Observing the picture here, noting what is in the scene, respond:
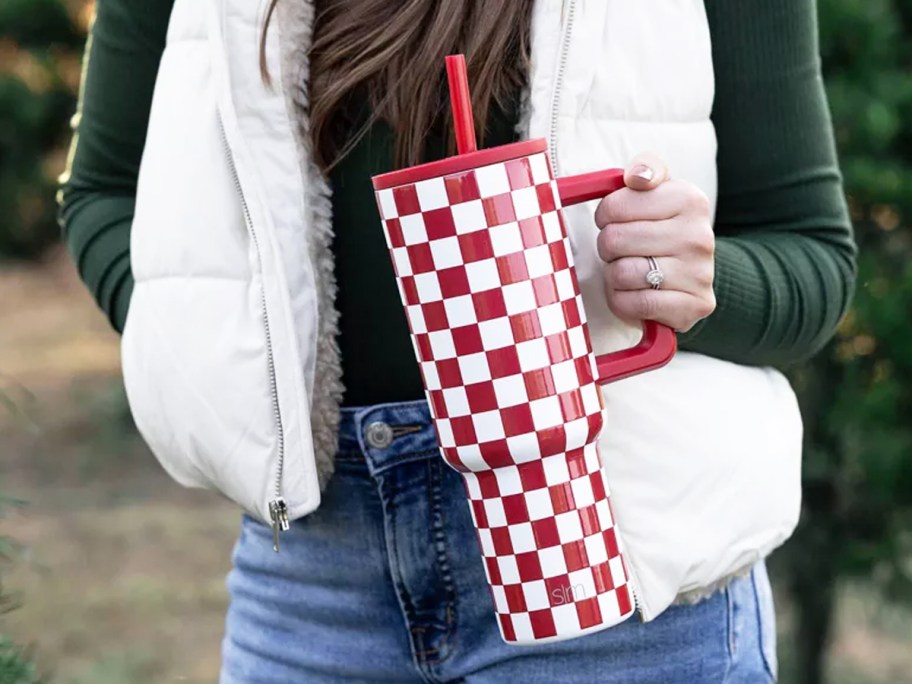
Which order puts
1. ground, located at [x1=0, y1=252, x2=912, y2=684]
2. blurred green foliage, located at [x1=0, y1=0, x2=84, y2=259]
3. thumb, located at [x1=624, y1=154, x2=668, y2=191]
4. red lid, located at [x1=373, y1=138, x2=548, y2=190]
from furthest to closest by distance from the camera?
blurred green foliage, located at [x1=0, y1=0, x2=84, y2=259] < ground, located at [x1=0, y1=252, x2=912, y2=684] < thumb, located at [x1=624, y1=154, x2=668, y2=191] < red lid, located at [x1=373, y1=138, x2=548, y2=190]

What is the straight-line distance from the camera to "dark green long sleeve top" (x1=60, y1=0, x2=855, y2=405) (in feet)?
3.59

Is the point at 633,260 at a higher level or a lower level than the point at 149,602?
higher

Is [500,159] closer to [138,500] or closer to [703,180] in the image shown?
[703,180]

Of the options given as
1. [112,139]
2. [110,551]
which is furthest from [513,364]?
[110,551]

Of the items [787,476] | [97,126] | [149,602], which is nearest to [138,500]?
[149,602]

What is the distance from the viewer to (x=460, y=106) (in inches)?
33.7

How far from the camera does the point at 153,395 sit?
43.7 inches

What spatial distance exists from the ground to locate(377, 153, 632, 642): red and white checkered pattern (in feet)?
6.46

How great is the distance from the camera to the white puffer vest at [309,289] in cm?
102

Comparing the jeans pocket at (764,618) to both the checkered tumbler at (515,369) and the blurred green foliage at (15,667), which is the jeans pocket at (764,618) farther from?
the blurred green foliage at (15,667)

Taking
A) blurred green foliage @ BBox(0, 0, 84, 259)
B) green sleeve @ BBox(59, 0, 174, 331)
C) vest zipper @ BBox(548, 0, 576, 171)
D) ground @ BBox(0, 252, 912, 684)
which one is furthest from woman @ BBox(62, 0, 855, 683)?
blurred green foliage @ BBox(0, 0, 84, 259)

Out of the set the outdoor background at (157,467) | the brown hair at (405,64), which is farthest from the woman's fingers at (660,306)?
the outdoor background at (157,467)

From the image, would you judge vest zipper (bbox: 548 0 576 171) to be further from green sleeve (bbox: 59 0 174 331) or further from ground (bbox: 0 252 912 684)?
ground (bbox: 0 252 912 684)

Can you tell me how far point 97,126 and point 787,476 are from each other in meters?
0.75
